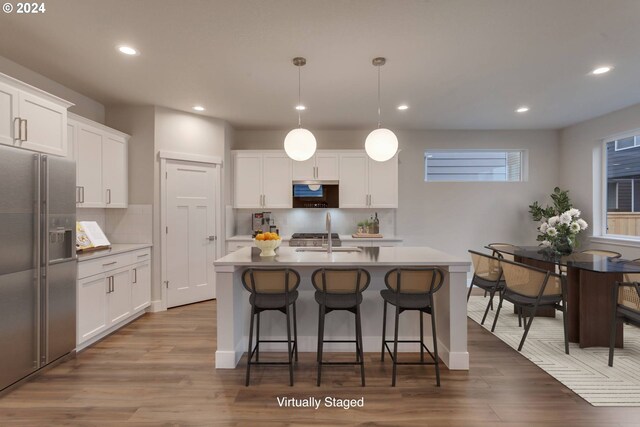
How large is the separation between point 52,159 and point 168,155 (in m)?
1.81

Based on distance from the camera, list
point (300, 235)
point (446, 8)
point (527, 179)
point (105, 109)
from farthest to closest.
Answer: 1. point (527, 179)
2. point (300, 235)
3. point (105, 109)
4. point (446, 8)

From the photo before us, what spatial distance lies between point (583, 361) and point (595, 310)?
0.58m

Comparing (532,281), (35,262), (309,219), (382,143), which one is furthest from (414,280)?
(309,219)

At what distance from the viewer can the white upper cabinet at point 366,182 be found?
5449 mm

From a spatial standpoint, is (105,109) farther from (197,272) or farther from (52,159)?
(197,272)

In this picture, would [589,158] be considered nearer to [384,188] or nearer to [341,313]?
[384,188]

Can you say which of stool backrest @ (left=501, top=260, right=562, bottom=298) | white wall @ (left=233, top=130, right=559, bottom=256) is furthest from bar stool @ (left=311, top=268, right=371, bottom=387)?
white wall @ (left=233, top=130, right=559, bottom=256)

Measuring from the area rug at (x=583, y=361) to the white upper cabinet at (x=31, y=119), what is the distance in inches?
186

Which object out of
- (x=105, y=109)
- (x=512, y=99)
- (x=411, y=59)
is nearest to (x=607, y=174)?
(x=512, y=99)

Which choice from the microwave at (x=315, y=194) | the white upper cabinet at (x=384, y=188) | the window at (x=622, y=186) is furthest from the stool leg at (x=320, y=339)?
the window at (x=622, y=186)

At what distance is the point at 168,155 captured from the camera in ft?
14.8

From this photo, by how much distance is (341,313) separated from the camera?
3.15 m

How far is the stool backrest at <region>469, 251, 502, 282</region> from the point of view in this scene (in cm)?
393

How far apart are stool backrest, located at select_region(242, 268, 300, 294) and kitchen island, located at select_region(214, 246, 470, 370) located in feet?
0.35
